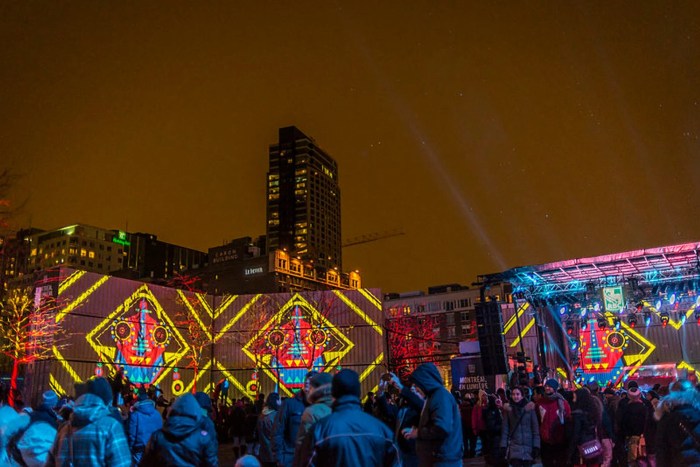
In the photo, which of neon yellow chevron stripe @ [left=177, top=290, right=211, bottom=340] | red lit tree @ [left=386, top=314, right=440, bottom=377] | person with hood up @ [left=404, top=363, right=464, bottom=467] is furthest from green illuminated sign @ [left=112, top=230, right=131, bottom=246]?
person with hood up @ [left=404, top=363, right=464, bottom=467]

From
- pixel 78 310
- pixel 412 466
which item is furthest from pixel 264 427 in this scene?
pixel 78 310

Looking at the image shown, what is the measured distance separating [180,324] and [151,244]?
123 m

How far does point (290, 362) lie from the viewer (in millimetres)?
33406

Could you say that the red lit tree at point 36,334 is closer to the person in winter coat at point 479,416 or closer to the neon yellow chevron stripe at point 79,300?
the neon yellow chevron stripe at point 79,300

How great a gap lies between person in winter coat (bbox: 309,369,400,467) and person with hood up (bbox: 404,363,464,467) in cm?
155

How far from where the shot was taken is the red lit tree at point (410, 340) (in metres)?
51.1

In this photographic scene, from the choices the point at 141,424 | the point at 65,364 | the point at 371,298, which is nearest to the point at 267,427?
the point at 141,424

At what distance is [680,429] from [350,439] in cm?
342

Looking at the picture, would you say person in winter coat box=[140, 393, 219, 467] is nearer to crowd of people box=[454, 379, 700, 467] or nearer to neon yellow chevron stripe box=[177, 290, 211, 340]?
crowd of people box=[454, 379, 700, 467]

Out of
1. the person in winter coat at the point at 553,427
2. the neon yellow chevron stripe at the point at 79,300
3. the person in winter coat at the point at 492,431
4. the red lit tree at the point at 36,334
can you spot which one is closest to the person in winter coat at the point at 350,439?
the person in winter coat at the point at 553,427

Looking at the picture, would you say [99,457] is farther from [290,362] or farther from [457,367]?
[290,362]

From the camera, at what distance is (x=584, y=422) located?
8359mm

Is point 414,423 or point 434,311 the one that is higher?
point 434,311

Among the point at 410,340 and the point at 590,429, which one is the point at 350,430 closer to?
the point at 590,429
